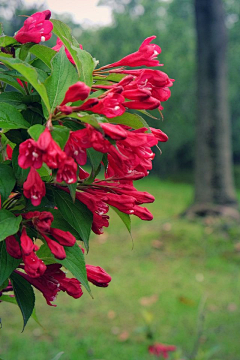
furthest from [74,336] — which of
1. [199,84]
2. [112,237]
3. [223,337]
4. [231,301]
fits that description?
[199,84]

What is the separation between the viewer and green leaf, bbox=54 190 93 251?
2.71ft

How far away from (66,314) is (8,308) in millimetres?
545

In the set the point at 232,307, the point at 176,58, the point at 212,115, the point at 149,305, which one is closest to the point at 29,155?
the point at 149,305

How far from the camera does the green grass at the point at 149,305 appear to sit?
3496 millimetres

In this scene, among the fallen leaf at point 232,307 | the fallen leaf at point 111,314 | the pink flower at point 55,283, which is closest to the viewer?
the pink flower at point 55,283

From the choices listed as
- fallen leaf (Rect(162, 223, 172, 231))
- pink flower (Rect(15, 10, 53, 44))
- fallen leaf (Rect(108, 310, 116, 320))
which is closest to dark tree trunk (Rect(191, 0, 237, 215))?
fallen leaf (Rect(162, 223, 172, 231))

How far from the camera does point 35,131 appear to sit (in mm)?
714

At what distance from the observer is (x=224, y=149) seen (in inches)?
293

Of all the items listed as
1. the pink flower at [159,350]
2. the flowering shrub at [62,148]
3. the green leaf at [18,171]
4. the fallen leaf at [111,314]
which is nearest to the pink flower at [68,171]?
the flowering shrub at [62,148]

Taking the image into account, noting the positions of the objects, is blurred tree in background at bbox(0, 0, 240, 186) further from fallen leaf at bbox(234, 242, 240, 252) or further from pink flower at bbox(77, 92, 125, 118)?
pink flower at bbox(77, 92, 125, 118)

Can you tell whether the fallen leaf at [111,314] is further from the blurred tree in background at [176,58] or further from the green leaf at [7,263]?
the blurred tree in background at [176,58]

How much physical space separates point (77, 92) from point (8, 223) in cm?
24

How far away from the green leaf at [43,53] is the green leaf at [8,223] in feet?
0.93

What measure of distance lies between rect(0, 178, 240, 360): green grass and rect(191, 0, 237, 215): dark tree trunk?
960mm
